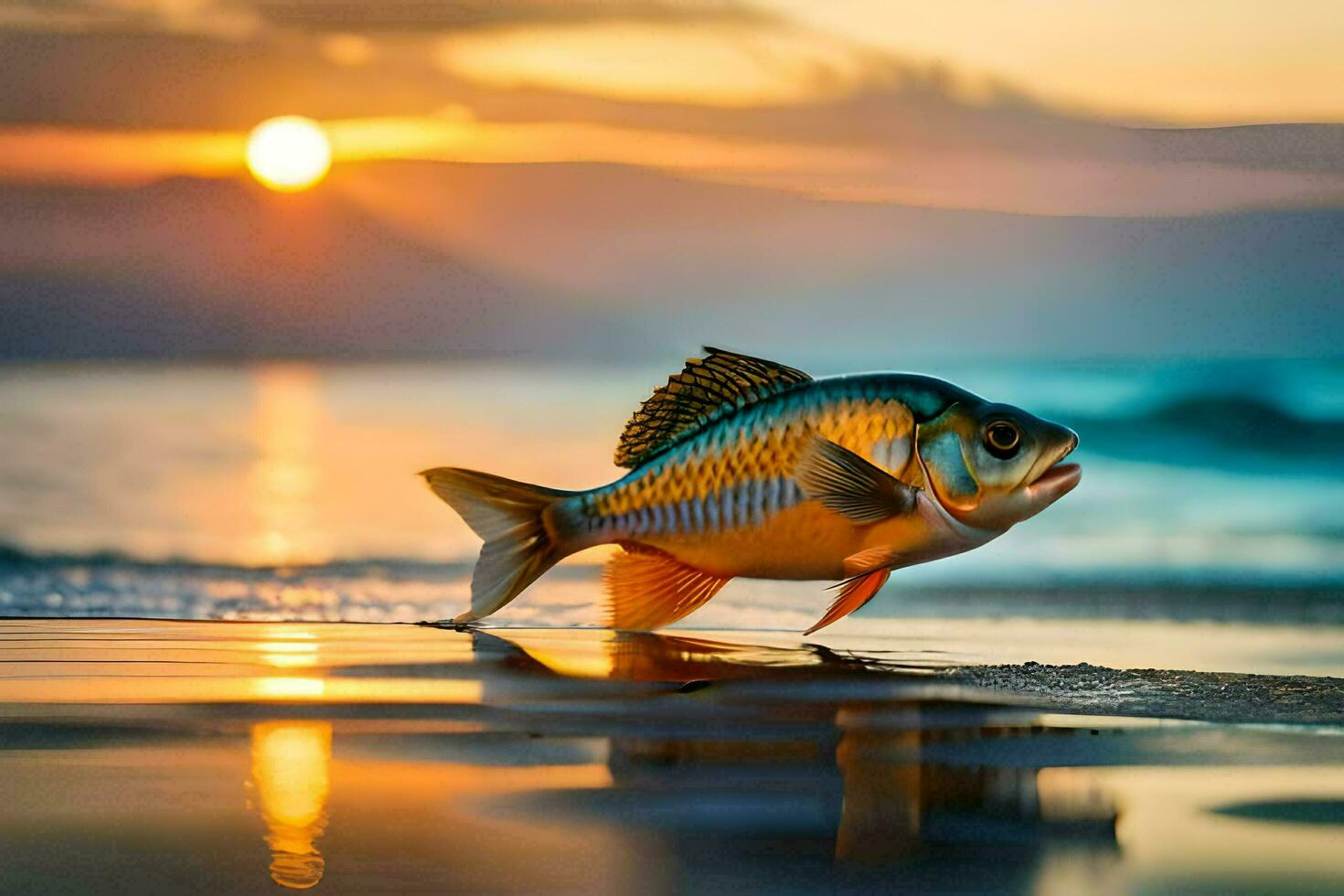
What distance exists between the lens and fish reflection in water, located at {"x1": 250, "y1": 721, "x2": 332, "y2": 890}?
260 cm

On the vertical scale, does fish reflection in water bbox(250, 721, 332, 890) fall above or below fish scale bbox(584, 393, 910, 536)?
below

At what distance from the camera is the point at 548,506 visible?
470cm

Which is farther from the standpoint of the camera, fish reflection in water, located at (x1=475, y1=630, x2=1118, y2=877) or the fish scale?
the fish scale

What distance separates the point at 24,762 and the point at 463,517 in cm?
162

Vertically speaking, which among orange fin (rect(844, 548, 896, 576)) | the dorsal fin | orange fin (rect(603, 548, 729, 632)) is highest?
the dorsal fin

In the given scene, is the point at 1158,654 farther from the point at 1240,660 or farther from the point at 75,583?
the point at 75,583

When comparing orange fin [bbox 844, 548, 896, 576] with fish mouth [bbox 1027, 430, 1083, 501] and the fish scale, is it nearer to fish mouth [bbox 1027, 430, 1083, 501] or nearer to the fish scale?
the fish scale

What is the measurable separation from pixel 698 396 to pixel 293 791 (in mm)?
1973

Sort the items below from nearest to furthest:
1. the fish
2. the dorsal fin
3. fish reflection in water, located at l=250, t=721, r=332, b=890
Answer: fish reflection in water, located at l=250, t=721, r=332, b=890, the fish, the dorsal fin

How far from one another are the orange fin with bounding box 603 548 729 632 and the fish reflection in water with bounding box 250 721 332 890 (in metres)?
1.18

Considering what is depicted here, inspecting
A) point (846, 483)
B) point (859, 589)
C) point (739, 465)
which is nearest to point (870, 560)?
point (859, 589)

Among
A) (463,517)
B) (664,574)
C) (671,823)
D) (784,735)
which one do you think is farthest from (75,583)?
(671,823)

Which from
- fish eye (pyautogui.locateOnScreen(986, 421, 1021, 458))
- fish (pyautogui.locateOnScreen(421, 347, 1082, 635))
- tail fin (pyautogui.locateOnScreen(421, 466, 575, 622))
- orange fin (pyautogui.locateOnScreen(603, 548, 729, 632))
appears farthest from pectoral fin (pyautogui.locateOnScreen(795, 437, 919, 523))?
tail fin (pyautogui.locateOnScreen(421, 466, 575, 622))

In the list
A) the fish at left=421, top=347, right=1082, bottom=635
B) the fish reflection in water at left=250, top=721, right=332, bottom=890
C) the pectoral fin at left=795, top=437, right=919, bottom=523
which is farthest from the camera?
the fish at left=421, top=347, right=1082, bottom=635
